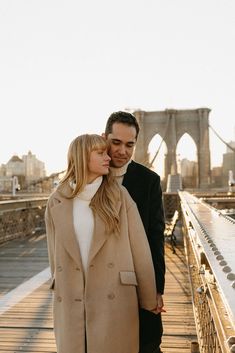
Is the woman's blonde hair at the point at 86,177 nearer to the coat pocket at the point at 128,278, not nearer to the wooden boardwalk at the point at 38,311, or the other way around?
the coat pocket at the point at 128,278

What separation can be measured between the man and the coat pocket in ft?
0.45

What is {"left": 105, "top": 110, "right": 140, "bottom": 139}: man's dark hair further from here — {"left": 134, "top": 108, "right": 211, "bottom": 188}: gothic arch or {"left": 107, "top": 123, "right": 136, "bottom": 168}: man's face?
{"left": 134, "top": 108, "right": 211, "bottom": 188}: gothic arch

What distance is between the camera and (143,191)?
1728 mm

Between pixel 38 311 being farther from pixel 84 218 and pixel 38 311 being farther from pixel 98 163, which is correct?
pixel 98 163

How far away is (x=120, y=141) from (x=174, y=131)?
4282 centimetres

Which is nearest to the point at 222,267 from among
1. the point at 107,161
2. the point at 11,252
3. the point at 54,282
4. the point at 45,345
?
the point at 107,161

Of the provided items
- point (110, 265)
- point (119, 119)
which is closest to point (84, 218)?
point (110, 265)

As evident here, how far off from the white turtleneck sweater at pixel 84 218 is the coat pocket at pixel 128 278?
145 millimetres

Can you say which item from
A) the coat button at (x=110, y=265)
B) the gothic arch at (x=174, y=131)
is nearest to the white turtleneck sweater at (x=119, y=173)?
the coat button at (x=110, y=265)

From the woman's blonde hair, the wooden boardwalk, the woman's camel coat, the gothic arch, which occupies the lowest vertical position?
the wooden boardwalk

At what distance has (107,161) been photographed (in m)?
1.60

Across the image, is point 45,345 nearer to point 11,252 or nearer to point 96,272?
point 96,272

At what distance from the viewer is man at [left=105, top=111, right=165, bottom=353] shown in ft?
5.42

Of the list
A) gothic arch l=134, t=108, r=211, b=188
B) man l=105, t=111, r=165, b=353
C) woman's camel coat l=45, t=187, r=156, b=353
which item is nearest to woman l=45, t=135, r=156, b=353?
woman's camel coat l=45, t=187, r=156, b=353
